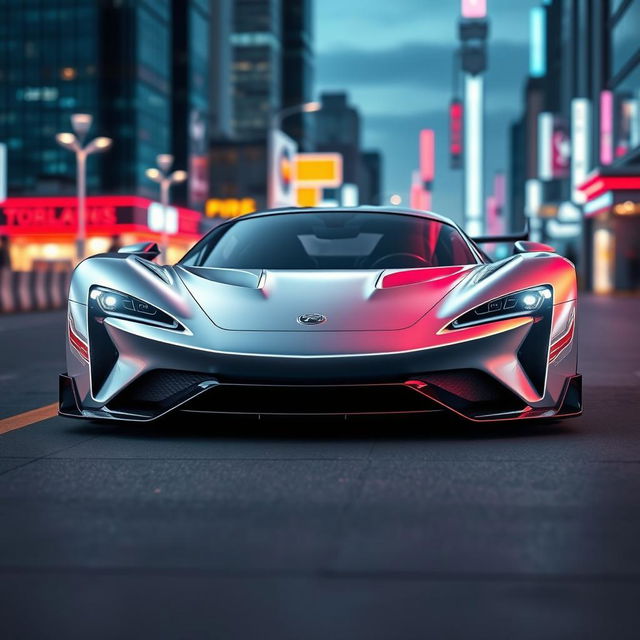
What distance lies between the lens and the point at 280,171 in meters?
69.9

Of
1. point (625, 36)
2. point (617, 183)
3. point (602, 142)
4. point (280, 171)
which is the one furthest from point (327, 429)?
Result: point (280, 171)

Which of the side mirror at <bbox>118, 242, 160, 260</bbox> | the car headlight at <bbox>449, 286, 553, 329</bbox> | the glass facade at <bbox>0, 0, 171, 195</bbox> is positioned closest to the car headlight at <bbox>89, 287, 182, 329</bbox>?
the side mirror at <bbox>118, 242, 160, 260</bbox>

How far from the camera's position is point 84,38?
6494 centimetres

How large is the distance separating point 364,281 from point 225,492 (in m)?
1.73

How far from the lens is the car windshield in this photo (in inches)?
243

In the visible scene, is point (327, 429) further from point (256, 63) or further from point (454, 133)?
point (256, 63)

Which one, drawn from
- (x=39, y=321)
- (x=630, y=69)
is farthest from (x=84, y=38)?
(x=39, y=321)

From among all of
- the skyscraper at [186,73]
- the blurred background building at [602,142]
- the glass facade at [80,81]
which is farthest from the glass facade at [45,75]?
the blurred background building at [602,142]

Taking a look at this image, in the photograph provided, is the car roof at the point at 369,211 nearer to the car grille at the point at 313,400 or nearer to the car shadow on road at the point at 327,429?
the car shadow on road at the point at 327,429

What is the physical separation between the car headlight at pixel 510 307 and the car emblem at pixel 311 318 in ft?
1.85

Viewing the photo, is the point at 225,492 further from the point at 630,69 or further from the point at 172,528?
the point at 630,69

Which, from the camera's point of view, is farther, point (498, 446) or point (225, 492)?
point (498, 446)

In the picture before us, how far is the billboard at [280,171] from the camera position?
66875 millimetres

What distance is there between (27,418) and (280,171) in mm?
64341
